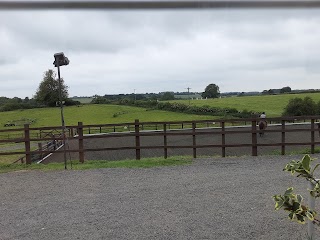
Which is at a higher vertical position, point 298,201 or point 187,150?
A: point 298,201

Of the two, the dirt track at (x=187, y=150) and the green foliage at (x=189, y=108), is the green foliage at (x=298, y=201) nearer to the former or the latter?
the dirt track at (x=187, y=150)

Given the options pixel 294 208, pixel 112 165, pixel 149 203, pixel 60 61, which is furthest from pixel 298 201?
pixel 60 61

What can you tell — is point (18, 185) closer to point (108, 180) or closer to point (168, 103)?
point (108, 180)

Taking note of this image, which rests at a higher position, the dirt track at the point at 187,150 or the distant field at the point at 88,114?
the distant field at the point at 88,114

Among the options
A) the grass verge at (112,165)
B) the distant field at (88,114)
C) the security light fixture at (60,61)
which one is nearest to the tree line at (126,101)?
the distant field at (88,114)

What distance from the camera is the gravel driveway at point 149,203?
3748 mm

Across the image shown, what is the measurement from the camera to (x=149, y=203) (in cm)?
489

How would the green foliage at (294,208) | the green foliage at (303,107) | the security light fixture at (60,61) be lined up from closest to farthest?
1. the green foliage at (294,208)
2. the security light fixture at (60,61)
3. the green foliage at (303,107)

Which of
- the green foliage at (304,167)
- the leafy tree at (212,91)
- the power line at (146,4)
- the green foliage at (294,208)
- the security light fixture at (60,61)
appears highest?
the leafy tree at (212,91)

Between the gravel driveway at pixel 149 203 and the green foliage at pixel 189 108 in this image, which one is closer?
the gravel driveway at pixel 149 203

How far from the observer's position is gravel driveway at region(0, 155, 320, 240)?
3748 mm

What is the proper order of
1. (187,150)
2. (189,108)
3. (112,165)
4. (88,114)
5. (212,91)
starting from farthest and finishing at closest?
1. (212,91)
2. (88,114)
3. (189,108)
4. (187,150)
5. (112,165)

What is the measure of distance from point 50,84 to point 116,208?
2325 inches

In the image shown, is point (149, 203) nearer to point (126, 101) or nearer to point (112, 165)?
point (112, 165)
